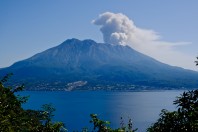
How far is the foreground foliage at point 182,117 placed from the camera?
16344 millimetres

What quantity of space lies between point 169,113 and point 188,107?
1.01m

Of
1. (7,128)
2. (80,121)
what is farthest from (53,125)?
(80,121)

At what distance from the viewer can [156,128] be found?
17.7 metres

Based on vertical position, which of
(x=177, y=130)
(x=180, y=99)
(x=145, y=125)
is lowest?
(x=145, y=125)

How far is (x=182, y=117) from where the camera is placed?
17188mm

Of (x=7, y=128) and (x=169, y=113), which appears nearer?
(x=7, y=128)

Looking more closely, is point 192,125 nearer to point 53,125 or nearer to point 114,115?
point 53,125

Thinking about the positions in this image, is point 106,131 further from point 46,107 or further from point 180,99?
point 46,107

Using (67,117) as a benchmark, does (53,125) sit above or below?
above

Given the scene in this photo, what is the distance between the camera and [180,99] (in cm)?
1780

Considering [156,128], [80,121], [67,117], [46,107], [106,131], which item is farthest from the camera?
[67,117]

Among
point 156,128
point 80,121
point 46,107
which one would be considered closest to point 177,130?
point 156,128

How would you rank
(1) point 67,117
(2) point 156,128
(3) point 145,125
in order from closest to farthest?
(2) point 156,128
(3) point 145,125
(1) point 67,117

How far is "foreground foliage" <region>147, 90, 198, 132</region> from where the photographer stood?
16344 millimetres
